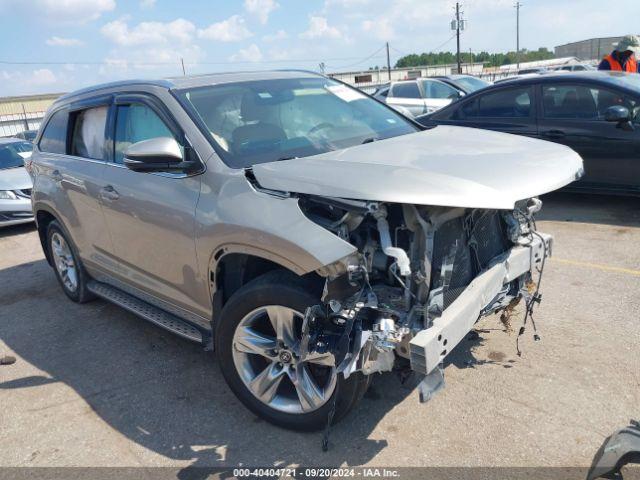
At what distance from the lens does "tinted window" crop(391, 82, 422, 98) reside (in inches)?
518

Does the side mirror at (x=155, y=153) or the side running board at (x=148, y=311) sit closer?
the side mirror at (x=155, y=153)

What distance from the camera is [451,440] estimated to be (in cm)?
292

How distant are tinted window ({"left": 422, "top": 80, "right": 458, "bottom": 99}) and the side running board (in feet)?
33.5

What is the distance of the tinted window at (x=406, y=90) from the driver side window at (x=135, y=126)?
10.1 m

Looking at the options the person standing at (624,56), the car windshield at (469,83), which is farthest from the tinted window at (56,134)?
the car windshield at (469,83)

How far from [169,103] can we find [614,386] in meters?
3.25

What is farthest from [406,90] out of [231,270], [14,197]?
[231,270]

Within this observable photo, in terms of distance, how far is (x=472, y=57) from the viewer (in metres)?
97.1

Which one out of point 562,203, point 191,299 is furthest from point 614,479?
point 562,203

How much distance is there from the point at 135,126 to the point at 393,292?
238 centimetres

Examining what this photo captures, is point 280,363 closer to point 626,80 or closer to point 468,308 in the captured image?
point 468,308

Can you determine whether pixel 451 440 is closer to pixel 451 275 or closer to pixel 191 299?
pixel 451 275

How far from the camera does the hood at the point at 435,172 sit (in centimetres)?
250

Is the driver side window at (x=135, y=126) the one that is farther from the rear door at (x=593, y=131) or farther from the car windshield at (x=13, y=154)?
the car windshield at (x=13, y=154)
